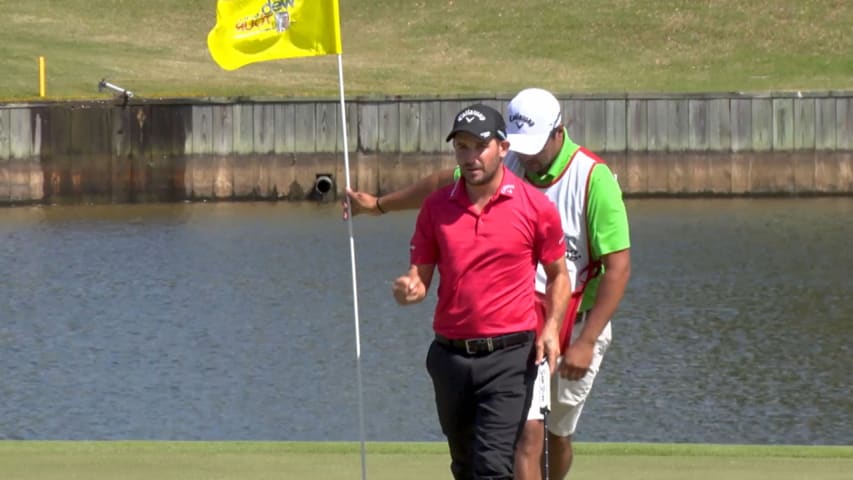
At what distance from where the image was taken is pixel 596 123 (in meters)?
33.8

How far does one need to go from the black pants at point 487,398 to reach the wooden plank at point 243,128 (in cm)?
2710

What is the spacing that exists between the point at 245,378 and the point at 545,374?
10.8 m

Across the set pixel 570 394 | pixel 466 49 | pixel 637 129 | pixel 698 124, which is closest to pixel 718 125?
pixel 698 124

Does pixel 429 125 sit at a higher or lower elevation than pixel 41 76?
lower

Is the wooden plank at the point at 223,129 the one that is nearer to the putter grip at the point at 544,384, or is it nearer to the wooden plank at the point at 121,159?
the wooden plank at the point at 121,159

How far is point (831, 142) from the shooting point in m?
33.9

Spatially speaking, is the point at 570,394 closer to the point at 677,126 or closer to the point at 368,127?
the point at 368,127

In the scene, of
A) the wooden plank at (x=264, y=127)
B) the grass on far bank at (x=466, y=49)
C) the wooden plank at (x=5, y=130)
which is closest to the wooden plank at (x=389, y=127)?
the grass on far bank at (x=466, y=49)

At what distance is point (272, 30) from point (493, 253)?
2.60m

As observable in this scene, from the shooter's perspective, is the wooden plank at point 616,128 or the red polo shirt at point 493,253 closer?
the red polo shirt at point 493,253

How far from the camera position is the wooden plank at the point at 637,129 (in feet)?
111

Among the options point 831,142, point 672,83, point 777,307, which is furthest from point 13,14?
point 777,307

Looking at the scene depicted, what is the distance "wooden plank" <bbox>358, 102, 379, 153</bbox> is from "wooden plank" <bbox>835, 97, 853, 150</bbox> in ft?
27.0

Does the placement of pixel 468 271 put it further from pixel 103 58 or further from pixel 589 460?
pixel 103 58
